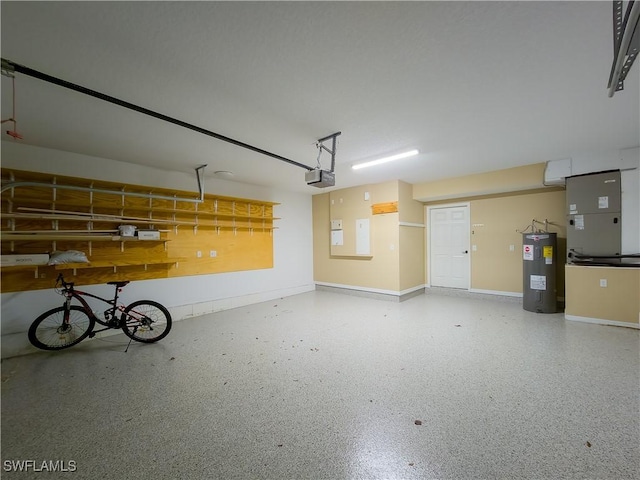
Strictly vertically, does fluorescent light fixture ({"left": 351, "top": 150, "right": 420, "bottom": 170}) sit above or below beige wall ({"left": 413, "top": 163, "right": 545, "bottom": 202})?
above

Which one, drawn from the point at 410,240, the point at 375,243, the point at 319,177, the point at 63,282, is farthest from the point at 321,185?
the point at 63,282

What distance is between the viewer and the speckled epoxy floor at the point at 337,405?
1.51 meters

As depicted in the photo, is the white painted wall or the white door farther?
the white door

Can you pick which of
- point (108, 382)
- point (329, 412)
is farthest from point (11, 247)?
point (329, 412)

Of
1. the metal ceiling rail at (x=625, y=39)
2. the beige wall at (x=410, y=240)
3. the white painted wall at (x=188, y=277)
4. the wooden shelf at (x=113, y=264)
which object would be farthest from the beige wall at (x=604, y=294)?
the wooden shelf at (x=113, y=264)

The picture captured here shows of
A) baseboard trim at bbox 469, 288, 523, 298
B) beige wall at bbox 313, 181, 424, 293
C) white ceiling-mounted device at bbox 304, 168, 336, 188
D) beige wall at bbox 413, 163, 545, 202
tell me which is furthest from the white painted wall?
baseboard trim at bbox 469, 288, 523, 298

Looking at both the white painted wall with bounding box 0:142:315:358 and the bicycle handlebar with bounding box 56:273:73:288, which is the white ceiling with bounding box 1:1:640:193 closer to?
the white painted wall with bounding box 0:142:315:358

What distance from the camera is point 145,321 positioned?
340 cm

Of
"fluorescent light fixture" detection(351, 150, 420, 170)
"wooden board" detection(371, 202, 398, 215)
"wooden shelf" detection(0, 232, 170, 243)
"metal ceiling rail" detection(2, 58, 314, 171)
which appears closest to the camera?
"metal ceiling rail" detection(2, 58, 314, 171)

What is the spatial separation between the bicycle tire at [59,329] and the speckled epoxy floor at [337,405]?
0.15 meters

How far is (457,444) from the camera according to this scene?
163 centimetres

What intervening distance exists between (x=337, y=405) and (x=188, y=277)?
3.71 meters

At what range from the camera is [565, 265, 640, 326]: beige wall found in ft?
11.5

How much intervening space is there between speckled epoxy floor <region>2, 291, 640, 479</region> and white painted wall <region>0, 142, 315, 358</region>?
26.3 inches
